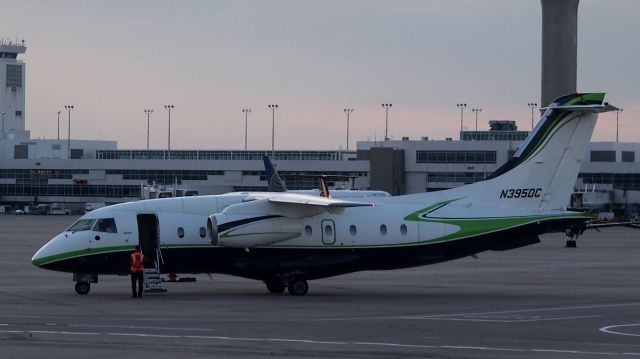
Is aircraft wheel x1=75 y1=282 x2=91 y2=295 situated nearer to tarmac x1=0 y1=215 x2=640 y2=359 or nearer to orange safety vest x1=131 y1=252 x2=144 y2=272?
tarmac x1=0 y1=215 x2=640 y2=359

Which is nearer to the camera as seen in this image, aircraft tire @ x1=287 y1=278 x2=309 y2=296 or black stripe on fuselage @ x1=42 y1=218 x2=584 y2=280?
black stripe on fuselage @ x1=42 y1=218 x2=584 y2=280

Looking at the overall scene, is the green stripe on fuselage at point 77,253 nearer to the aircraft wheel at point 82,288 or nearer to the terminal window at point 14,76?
the aircraft wheel at point 82,288

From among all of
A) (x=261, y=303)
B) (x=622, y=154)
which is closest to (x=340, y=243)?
(x=261, y=303)

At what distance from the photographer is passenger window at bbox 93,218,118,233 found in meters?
34.9

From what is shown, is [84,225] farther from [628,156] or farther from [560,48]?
[628,156]

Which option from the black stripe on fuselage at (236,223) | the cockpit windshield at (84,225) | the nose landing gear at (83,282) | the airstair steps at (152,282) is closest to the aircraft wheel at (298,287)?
the black stripe on fuselage at (236,223)

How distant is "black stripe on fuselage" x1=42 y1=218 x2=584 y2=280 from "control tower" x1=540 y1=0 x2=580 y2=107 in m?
79.1

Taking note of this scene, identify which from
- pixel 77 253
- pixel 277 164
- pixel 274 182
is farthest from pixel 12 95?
pixel 77 253

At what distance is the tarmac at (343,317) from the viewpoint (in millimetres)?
22031

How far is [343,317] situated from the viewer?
28422mm

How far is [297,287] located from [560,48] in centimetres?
8311

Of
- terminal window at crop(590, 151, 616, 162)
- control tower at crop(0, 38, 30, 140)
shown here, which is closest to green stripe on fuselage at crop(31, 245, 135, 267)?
terminal window at crop(590, 151, 616, 162)

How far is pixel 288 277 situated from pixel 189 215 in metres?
3.76

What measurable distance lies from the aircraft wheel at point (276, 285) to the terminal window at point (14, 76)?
15954cm
